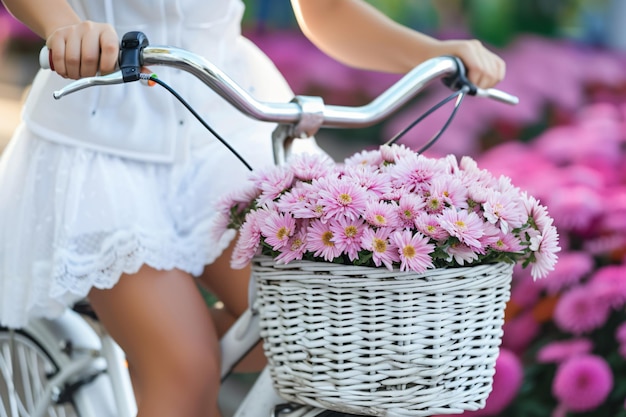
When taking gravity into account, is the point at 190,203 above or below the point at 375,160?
below

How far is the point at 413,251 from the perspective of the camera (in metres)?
1.32

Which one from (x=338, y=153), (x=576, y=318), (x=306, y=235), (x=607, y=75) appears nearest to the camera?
(x=306, y=235)

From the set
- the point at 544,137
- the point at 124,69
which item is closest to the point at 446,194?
the point at 124,69

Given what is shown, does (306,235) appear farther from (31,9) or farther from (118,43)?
(31,9)

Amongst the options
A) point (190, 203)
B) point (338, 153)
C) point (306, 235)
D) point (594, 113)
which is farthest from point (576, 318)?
point (338, 153)

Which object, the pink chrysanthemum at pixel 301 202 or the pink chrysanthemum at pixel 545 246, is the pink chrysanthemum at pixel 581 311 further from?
the pink chrysanthemum at pixel 301 202

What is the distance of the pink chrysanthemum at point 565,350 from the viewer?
2560 mm

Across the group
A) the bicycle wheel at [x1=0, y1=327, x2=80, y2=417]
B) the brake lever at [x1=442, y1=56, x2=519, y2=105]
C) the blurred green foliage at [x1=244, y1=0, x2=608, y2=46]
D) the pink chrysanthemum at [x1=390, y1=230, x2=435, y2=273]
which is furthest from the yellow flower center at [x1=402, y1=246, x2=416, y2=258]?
the blurred green foliage at [x1=244, y1=0, x2=608, y2=46]

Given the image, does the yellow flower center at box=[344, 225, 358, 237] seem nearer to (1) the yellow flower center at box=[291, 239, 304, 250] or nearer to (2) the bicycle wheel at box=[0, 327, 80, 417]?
(1) the yellow flower center at box=[291, 239, 304, 250]

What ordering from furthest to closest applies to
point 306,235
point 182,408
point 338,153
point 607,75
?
point 338,153
point 607,75
point 182,408
point 306,235

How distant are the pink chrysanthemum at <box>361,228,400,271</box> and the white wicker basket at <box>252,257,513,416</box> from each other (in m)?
0.03

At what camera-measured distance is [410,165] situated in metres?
1.43

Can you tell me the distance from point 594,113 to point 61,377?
82.0 inches

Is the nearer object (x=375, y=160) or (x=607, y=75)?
(x=375, y=160)
